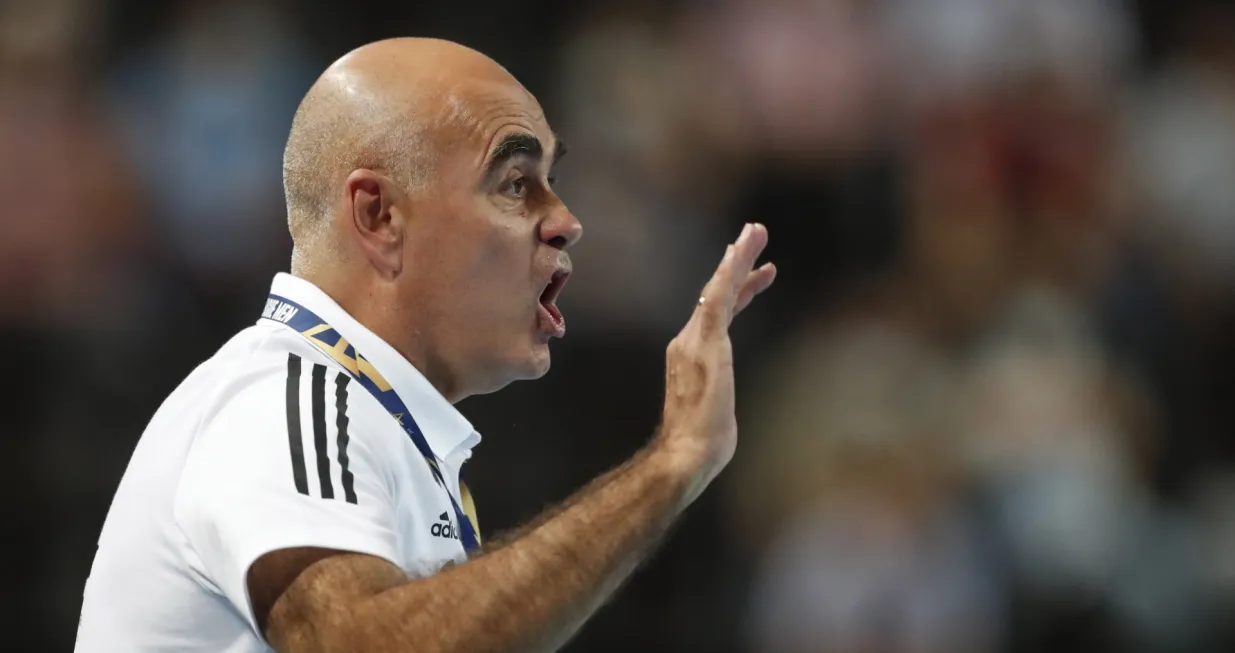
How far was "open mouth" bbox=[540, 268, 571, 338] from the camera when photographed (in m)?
3.73

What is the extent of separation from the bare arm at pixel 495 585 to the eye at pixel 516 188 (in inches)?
35.6

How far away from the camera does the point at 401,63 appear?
3.65 metres

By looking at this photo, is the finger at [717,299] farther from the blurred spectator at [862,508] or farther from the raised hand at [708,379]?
the blurred spectator at [862,508]

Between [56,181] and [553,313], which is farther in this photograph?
[56,181]

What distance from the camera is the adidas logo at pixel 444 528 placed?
10.7ft

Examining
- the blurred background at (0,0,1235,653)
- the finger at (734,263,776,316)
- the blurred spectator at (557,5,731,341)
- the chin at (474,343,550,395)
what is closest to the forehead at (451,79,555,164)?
the chin at (474,343,550,395)

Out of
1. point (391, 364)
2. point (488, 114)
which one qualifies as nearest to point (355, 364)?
point (391, 364)

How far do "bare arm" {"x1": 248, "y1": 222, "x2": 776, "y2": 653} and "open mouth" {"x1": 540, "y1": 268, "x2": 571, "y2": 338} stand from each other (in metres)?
0.80

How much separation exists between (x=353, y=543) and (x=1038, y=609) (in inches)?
204

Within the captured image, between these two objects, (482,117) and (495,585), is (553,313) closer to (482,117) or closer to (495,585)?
(482,117)

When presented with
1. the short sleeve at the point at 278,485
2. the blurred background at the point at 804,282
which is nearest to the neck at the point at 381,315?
the short sleeve at the point at 278,485

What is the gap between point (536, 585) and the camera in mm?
2682

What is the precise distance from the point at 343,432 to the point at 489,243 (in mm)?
797

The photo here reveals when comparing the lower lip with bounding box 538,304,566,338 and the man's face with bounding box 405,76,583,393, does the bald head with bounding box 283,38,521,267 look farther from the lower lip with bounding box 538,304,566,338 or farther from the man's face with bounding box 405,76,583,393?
the lower lip with bounding box 538,304,566,338
